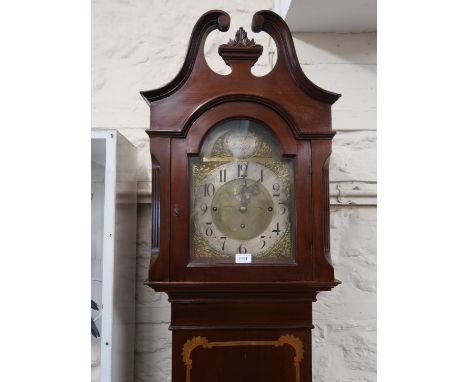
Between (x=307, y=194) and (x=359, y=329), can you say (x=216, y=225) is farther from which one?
(x=359, y=329)

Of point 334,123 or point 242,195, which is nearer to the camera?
point 242,195

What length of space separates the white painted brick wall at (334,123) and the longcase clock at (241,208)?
475mm

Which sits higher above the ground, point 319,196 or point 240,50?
point 240,50

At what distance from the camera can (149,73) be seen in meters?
1.57

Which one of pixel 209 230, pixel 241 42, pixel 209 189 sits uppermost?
pixel 241 42

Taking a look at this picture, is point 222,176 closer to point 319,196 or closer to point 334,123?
point 319,196

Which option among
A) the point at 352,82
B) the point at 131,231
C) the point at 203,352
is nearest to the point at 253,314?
the point at 203,352

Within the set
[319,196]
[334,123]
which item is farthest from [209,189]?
[334,123]

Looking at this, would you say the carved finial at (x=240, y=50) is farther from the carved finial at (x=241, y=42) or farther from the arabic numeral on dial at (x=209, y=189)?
Result: the arabic numeral on dial at (x=209, y=189)

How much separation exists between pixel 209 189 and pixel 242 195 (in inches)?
3.3

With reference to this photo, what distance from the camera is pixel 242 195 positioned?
110cm

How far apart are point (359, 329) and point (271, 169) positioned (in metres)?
0.76

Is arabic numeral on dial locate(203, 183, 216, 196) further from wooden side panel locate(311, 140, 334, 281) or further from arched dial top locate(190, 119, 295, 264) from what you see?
wooden side panel locate(311, 140, 334, 281)

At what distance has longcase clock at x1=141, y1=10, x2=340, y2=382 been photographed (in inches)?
42.0
